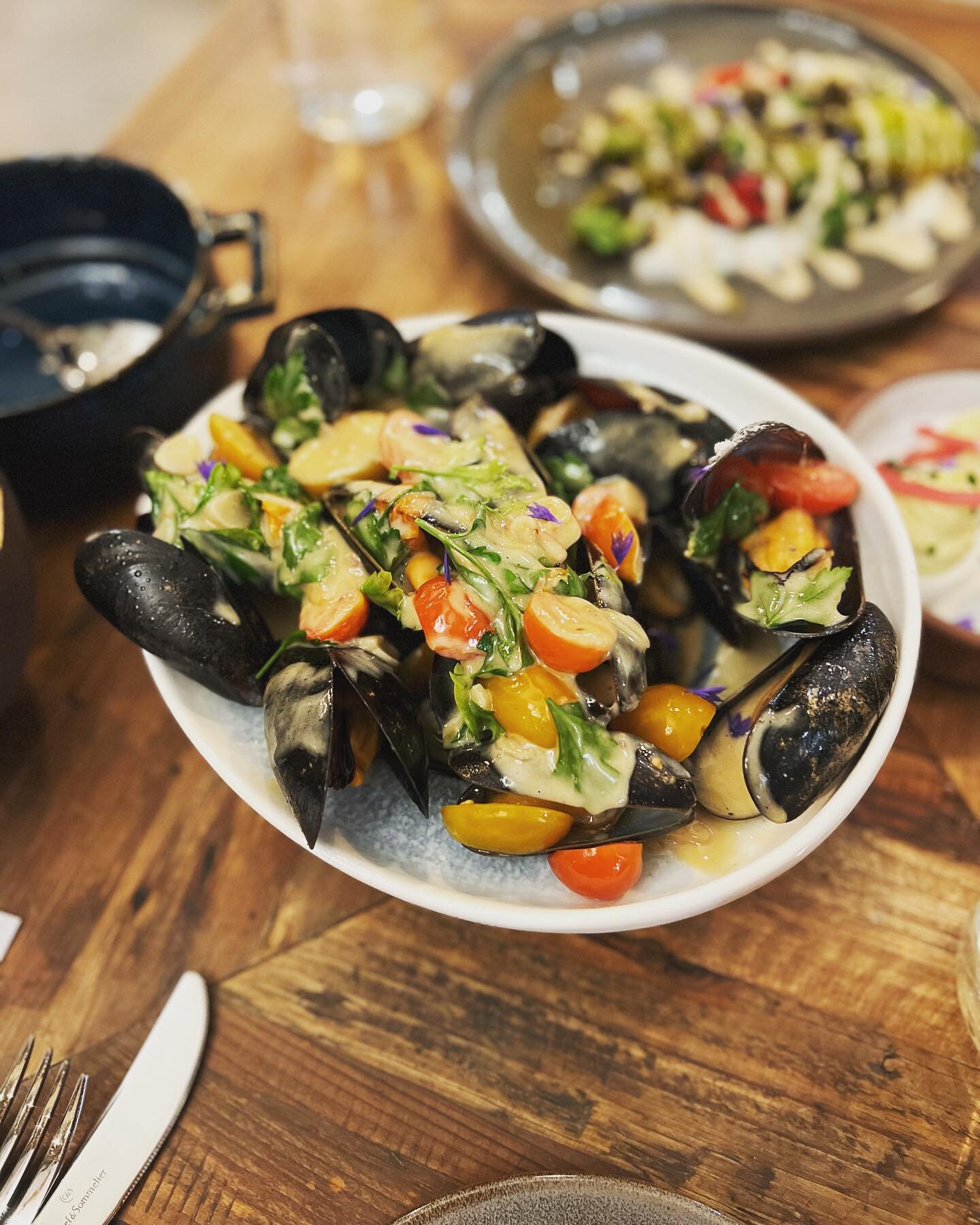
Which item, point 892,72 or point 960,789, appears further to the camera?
point 892,72

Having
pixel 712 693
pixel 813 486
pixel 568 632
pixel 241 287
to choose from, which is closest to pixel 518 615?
pixel 568 632

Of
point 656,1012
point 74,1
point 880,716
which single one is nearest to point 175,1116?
point 656,1012

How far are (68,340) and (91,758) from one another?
0.76 metres

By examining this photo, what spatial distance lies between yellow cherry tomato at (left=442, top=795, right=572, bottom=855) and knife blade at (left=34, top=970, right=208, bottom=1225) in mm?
391

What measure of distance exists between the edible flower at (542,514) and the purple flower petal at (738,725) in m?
0.27

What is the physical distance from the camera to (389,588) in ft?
3.02

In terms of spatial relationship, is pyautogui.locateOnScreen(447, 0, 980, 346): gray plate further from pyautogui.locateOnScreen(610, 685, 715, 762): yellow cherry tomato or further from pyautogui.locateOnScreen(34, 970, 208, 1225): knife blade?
pyautogui.locateOnScreen(34, 970, 208, 1225): knife blade

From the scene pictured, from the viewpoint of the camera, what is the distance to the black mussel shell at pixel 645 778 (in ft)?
2.66

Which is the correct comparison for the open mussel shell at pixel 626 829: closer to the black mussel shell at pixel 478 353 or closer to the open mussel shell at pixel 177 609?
the open mussel shell at pixel 177 609

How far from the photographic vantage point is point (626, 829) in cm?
83

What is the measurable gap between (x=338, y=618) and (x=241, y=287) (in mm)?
763

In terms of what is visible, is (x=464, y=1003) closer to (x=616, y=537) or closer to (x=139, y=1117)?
(x=139, y=1117)

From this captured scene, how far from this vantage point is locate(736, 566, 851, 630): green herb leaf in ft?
3.01

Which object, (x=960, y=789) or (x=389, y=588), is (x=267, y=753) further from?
(x=960, y=789)
